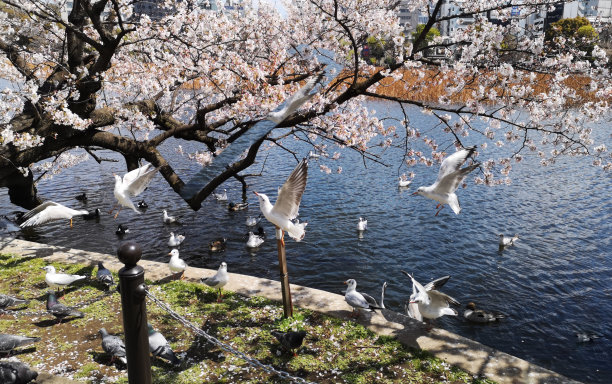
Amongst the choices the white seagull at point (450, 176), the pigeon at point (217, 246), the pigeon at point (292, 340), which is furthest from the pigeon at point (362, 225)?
the pigeon at point (292, 340)

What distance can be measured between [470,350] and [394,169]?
47.5 feet

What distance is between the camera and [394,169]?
65.1ft

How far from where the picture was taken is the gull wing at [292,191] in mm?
4805

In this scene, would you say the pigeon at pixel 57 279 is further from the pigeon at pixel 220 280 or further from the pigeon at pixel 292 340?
the pigeon at pixel 292 340

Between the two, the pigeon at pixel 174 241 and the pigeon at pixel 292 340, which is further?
the pigeon at pixel 174 241

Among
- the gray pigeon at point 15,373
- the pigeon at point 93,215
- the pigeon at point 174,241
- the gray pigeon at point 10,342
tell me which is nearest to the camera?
the gray pigeon at point 15,373

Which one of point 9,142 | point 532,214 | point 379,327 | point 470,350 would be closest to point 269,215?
point 379,327

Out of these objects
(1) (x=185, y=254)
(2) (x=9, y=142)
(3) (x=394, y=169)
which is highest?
(2) (x=9, y=142)

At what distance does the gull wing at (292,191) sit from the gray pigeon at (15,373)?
3.54 m

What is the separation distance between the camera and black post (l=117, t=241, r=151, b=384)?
11.0ft

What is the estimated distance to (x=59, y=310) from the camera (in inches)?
259

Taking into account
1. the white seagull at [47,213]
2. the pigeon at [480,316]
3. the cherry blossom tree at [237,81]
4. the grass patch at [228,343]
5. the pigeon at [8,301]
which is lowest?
the pigeon at [480,316]

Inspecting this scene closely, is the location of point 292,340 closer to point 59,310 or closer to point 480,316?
point 59,310

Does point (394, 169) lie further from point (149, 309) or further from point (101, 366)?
point (101, 366)
